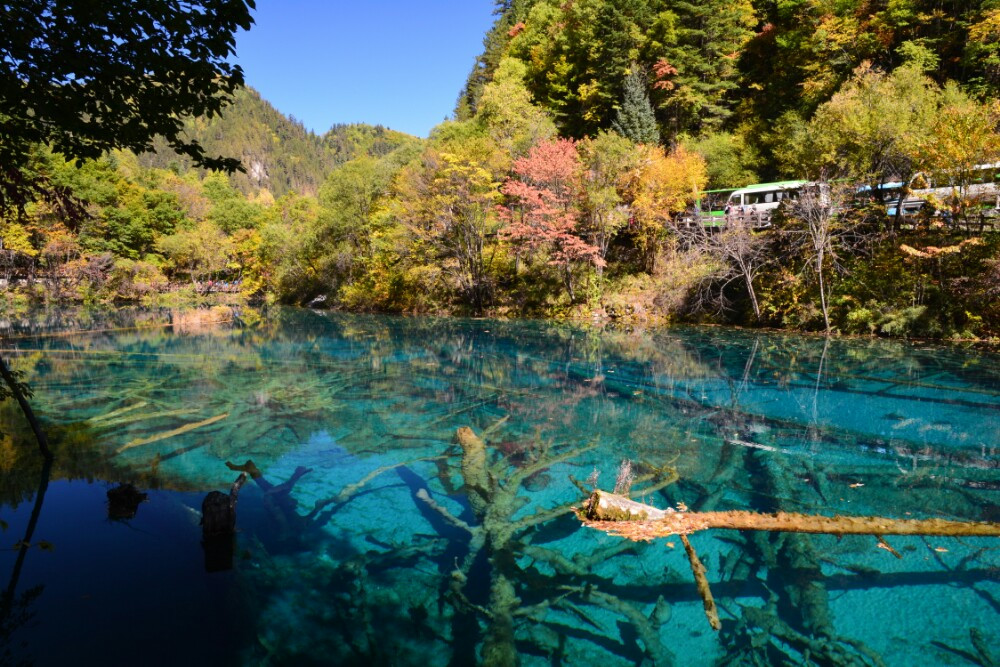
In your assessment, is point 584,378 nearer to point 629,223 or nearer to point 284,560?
point 284,560

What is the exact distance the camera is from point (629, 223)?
1013 inches

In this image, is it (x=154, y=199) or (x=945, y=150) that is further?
(x=154, y=199)

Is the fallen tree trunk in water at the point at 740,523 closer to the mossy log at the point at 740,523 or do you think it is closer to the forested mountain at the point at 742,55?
the mossy log at the point at 740,523

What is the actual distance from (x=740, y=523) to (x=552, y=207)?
22185 millimetres

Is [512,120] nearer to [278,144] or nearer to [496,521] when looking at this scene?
[496,521]

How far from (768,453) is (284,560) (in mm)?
6402

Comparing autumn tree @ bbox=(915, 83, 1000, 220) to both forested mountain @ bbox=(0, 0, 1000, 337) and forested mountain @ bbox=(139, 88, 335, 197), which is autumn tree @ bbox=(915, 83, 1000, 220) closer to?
forested mountain @ bbox=(0, 0, 1000, 337)

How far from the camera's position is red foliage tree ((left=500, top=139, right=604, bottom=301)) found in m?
25.2

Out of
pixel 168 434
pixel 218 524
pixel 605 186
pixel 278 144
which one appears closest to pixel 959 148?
pixel 605 186

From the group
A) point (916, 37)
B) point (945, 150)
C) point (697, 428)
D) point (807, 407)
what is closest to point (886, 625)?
point (697, 428)

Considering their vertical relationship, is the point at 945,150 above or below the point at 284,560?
above

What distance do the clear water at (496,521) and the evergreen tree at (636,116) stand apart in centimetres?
2239

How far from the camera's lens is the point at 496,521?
5.30 meters

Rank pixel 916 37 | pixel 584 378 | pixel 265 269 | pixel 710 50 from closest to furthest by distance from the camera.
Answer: pixel 584 378, pixel 916 37, pixel 710 50, pixel 265 269
